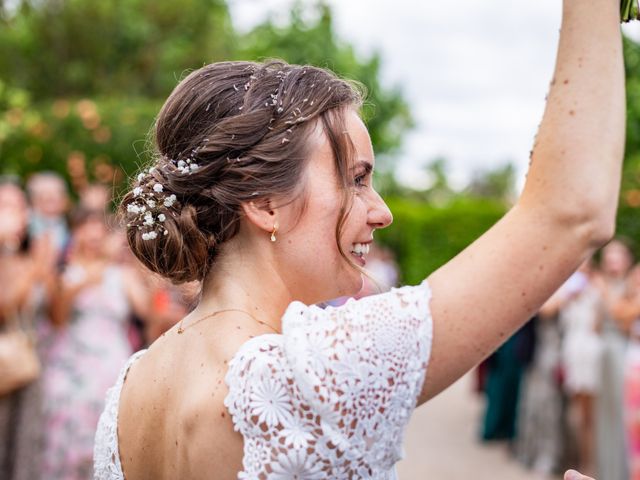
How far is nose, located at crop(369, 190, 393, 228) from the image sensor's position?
1578mm

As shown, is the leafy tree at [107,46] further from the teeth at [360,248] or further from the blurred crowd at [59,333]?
the teeth at [360,248]

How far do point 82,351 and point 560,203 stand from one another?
16.9 feet

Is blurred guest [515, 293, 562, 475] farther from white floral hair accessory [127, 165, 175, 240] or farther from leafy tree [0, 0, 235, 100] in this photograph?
leafy tree [0, 0, 235, 100]

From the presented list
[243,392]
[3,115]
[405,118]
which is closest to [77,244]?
[243,392]

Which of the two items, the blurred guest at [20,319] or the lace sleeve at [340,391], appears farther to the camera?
the blurred guest at [20,319]

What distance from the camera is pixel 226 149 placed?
1.56m

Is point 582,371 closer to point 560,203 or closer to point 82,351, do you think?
point 82,351

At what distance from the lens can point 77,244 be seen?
19.8 feet

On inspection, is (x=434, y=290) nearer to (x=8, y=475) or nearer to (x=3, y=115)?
(x=8, y=475)

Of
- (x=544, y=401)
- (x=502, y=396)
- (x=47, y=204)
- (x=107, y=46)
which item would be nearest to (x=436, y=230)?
(x=502, y=396)

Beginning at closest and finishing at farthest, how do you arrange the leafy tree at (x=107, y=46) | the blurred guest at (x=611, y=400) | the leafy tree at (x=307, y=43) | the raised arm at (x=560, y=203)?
1. the raised arm at (x=560, y=203)
2. the blurred guest at (x=611, y=400)
3. the leafy tree at (x=307, y=43)
4. the leafy tree at (x=107, y=46)

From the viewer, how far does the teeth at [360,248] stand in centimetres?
158

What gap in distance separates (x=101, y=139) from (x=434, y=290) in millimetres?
14862

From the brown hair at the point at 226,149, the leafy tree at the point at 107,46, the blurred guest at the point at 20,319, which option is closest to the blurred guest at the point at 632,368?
the blurred guest at the point at 20,319
